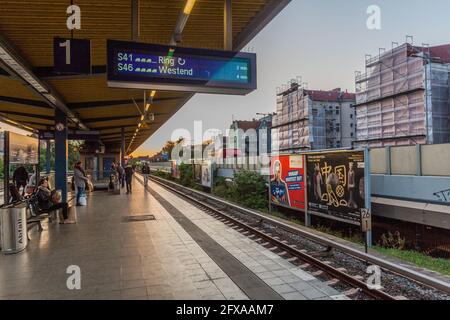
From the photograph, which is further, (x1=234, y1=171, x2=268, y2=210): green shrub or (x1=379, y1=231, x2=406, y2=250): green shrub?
(x1=234, y1=171, x2=268, y2=210): green shrub

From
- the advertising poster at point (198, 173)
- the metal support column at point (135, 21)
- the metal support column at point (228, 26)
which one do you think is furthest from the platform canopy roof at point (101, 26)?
the advertising poster at point (198, 173)

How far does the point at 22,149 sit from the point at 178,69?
6208 mm

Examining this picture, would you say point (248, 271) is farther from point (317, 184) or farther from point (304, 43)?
point (304, 43)

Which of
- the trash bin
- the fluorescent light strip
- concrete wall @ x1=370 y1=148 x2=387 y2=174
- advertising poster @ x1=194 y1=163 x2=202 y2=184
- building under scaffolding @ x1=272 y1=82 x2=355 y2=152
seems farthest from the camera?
building under scaffolding @ x1=272 y1=82 x2=355 y2=152

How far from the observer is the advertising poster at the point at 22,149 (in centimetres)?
785

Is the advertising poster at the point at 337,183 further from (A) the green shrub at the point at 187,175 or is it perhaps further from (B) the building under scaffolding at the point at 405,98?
(B) the building under scaffolding at the point at 405,98

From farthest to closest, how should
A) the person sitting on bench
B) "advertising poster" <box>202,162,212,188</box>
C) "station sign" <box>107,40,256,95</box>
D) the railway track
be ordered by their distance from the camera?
"advertising poster" <box>202,162,212,188</box>
the person sitting on bench
"station sign" <box>107,40,256,95</box>
the railway track

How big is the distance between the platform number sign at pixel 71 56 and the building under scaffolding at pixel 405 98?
3150cm

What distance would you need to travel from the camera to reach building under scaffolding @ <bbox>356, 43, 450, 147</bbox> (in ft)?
102

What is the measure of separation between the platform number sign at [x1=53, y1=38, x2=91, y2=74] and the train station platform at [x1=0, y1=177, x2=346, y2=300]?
10.5 feet

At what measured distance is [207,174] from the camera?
21047mm

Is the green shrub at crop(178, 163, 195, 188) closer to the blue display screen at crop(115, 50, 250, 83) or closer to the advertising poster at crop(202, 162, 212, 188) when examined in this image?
the advertising poster at crop(202, 162, 212, 188)

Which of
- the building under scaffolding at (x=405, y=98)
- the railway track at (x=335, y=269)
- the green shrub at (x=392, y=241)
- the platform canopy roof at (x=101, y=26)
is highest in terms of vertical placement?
the building under scaffolding at (x=405, y=98)

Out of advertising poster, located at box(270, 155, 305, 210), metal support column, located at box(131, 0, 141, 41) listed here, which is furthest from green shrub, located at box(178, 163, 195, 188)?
metal support column, located at box(131, 0, 141, 41)
